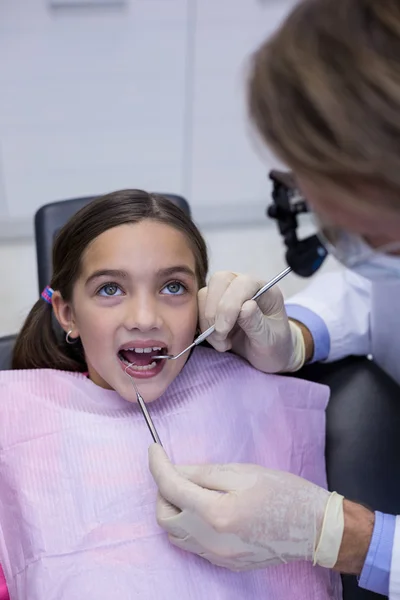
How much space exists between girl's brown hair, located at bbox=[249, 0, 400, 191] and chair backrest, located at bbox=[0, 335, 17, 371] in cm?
100

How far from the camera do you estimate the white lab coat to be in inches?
56.4

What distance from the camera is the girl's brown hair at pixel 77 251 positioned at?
48.2 inches

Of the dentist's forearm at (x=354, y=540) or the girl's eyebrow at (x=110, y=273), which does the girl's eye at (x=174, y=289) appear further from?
the dentist's forearm at (x=354, y=540)

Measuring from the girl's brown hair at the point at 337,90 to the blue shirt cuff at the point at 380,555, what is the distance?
61 cm

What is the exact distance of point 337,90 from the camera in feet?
2.24

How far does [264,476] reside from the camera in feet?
3.47

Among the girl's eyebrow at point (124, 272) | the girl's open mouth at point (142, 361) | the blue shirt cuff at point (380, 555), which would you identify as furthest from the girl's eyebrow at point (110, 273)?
the blue shirt cuff at point (380, 555)

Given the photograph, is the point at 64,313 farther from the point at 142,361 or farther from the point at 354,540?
the point at 354,540

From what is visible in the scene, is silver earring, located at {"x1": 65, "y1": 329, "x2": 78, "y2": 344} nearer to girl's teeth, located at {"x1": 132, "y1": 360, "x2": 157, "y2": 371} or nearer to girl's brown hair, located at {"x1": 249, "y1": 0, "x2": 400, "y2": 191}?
girl's teeth, located at {"x1": 132, "y1": 360, "x2": 157, "y2": 371}

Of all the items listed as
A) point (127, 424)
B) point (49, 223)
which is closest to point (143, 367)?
point (127, 424)

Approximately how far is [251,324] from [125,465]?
35 centimetres

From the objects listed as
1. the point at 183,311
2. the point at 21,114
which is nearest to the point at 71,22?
the point at 21,114

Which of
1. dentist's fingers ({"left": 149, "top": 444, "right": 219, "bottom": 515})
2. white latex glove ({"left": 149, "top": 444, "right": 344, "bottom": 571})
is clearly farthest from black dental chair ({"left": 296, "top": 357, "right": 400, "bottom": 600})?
dentist's fingers ({"left": 149, "top": 444, "right": 219, "bottom": 515})

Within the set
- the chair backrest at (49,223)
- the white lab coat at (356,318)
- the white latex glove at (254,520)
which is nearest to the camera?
the white latex glove at (254,520)
